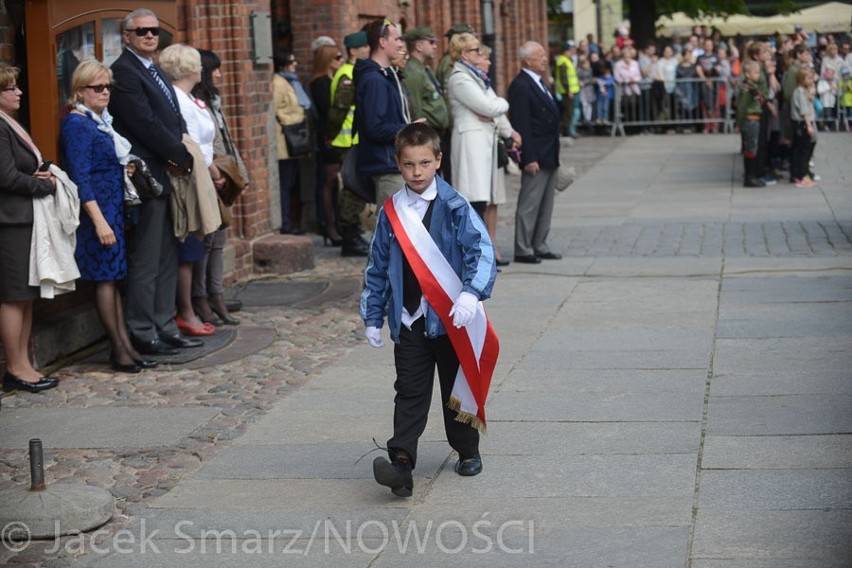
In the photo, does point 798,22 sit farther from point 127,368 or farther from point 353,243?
point 127,368

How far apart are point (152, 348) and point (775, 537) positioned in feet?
16.0

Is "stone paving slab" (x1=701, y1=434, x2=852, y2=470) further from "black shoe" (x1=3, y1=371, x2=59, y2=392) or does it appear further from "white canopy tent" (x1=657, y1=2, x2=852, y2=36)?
"white canopy tent" (x1=657, y1=2, x2=852, y2=36)

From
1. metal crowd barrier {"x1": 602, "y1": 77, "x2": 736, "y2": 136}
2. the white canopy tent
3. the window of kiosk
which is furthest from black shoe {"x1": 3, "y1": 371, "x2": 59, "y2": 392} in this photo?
the white canopy tent

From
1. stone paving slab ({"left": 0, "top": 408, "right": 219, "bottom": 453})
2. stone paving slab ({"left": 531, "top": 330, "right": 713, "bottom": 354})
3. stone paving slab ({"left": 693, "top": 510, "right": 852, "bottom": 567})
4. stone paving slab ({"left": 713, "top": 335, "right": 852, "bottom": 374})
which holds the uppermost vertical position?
stone paving slab ({"left": 693, "top": 510, "right": 852, "bottom": 567})

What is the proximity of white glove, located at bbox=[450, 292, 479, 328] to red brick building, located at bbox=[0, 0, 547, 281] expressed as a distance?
3.89 metres

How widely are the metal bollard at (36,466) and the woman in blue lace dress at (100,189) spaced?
2828 millimetres

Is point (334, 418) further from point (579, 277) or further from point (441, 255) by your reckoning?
point (579, 277)

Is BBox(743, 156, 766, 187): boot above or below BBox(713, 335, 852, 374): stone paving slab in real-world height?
above

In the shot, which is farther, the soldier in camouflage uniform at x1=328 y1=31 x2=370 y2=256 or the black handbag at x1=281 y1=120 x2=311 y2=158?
the black handbag at x1=281 y1=120 x2=311 y2=158

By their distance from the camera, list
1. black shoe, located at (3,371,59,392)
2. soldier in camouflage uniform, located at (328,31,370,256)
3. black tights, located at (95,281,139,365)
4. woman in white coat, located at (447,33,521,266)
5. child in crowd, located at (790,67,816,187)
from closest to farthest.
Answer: black shoe, located at (3,371,59,392) → black tights, located at (95,281,139,365) → woman in white coat, located at (447,33,521,266) → soldier in camouflage uniform, located at (328,31,370,256) → child in crowd, located at (790,67,816,187)

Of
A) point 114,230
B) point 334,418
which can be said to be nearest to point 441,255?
point 334,418

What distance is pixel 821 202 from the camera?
654 inches

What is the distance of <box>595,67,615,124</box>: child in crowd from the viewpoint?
31.0 meters

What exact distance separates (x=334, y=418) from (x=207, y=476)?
1129 mm
